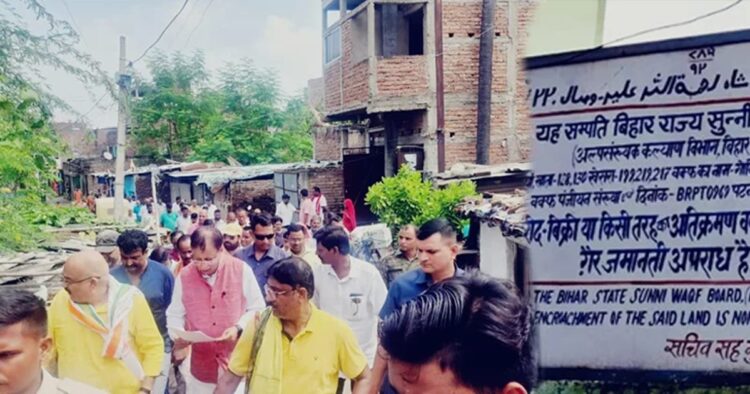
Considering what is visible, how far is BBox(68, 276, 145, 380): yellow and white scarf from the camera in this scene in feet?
12.5

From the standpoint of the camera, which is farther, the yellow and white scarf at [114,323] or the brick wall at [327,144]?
the brick wall at [327,144]

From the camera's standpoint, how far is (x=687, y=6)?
2006 mm

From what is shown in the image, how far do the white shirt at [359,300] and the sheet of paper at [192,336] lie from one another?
778 millimetres

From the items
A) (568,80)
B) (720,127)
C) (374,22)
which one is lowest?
(720,127)

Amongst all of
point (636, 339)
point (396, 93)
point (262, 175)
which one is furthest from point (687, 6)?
point (262, 175)

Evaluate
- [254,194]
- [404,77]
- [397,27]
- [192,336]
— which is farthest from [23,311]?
[254,194]

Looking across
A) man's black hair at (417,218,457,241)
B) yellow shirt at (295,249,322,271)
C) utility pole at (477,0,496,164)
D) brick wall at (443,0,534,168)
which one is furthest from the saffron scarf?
brick wall at (443,0,534,168)

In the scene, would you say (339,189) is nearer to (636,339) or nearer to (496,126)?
(496,126)

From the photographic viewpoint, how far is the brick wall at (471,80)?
1609 cm

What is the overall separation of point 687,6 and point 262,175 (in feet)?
73.9

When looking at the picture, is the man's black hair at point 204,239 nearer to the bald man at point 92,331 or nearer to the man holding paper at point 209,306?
the man holding paper at point 209,306

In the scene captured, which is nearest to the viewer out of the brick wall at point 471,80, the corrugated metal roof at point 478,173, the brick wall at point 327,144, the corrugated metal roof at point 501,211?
the corrugated metal roof at point 501,211

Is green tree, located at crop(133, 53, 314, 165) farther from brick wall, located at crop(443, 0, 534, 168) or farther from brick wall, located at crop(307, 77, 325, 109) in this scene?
brick wall, located at crop(443, 0, 534, 168)

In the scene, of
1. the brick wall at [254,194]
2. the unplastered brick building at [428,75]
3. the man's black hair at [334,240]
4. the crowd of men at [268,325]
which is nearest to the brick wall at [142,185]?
the brick wall at [254,194]
